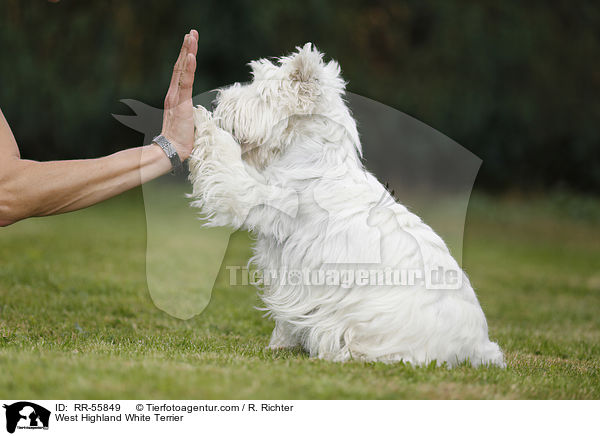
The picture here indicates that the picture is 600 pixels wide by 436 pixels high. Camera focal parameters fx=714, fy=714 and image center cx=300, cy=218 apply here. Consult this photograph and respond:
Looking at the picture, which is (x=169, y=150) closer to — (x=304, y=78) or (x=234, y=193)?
(x=234, y=193)

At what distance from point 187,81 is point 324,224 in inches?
52.3

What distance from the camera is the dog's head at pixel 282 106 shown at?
14.5 feet

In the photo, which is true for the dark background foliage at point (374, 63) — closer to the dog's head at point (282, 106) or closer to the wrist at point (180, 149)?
the wrist at point (180, 149)

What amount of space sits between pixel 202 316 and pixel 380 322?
265 cm

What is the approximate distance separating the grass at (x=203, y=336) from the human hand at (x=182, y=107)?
1.32 meters

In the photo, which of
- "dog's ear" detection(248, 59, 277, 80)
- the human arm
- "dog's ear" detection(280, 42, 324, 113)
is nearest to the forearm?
the human arm

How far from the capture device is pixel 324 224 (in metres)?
4.24

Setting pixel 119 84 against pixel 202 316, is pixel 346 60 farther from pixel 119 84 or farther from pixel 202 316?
pixel 202 316
